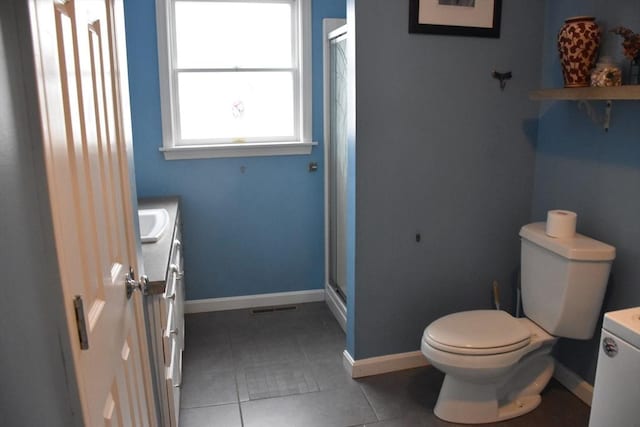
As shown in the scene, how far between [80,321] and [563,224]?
2.00 m

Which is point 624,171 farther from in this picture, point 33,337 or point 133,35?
point 133,35

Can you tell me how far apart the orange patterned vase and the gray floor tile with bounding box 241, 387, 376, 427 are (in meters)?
1.73

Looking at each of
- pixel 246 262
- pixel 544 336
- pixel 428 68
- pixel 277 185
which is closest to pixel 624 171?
pixel 544 336

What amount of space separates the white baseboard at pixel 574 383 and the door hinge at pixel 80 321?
233cm

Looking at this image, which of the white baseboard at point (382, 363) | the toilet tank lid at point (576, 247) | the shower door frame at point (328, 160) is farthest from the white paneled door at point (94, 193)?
the shower door frame at point (328, 160)

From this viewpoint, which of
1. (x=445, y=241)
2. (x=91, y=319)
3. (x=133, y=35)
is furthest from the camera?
(x=133, y=35)

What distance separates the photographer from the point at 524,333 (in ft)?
7.38

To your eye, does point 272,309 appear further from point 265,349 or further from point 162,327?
point 162,327

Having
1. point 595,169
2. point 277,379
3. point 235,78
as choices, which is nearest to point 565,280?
point 595,169

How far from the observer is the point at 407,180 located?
2.57 metres

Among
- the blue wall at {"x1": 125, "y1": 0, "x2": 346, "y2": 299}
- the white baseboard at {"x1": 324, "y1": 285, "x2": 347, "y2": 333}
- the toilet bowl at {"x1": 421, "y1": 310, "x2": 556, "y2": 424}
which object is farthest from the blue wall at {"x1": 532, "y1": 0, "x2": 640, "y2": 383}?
the blue wall at {"x1": 125, "y1": 0, "x2": 346, "y2": 299}

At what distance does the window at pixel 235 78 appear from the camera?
321 cm

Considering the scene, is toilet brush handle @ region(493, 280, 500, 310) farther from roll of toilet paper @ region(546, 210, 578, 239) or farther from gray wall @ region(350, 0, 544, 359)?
roll of toilet paper @ region(546, 210, 578, 239)

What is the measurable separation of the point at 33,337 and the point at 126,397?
2.03 ft
